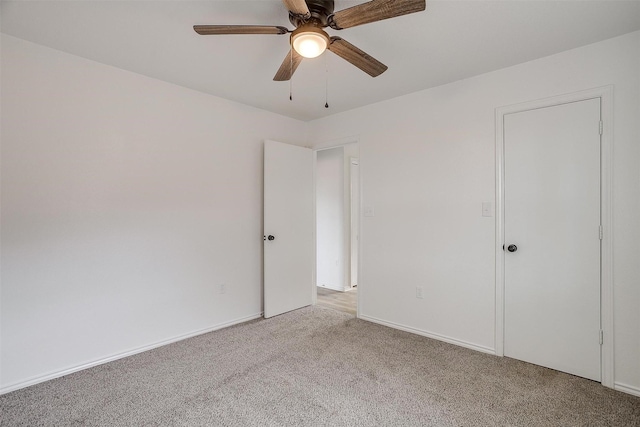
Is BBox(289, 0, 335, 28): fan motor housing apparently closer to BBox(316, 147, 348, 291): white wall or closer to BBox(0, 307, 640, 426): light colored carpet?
BBox(0, 307, 640, 426): light colored carpet

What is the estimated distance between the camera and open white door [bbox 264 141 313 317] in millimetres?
3660

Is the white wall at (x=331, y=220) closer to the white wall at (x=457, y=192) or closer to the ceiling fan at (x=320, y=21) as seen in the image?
the white wall at (x=457, y=192)

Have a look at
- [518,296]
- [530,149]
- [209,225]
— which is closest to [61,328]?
[209,225]

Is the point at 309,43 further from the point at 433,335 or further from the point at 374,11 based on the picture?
the point at 433,335

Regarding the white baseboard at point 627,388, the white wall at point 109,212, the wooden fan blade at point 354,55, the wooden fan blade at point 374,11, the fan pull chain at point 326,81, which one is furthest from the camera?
the fan pull chain at point 326,81

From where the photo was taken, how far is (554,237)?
95.9 inches

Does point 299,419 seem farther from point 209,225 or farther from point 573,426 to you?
point 209,225

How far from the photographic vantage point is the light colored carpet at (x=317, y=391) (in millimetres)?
1861

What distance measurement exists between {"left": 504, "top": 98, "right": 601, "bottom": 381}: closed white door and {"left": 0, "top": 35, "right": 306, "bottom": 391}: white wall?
8.71 feet

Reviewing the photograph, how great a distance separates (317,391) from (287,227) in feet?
6.72

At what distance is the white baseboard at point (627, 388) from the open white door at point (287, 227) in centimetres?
294

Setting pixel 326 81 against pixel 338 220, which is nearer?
pixel 326 81

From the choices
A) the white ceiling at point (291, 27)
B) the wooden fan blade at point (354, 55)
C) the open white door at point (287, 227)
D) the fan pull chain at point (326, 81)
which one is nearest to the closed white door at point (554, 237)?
the white ceiling at point (291, 27)

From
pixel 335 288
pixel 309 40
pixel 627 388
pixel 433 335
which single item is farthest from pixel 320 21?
pixel 335 288
